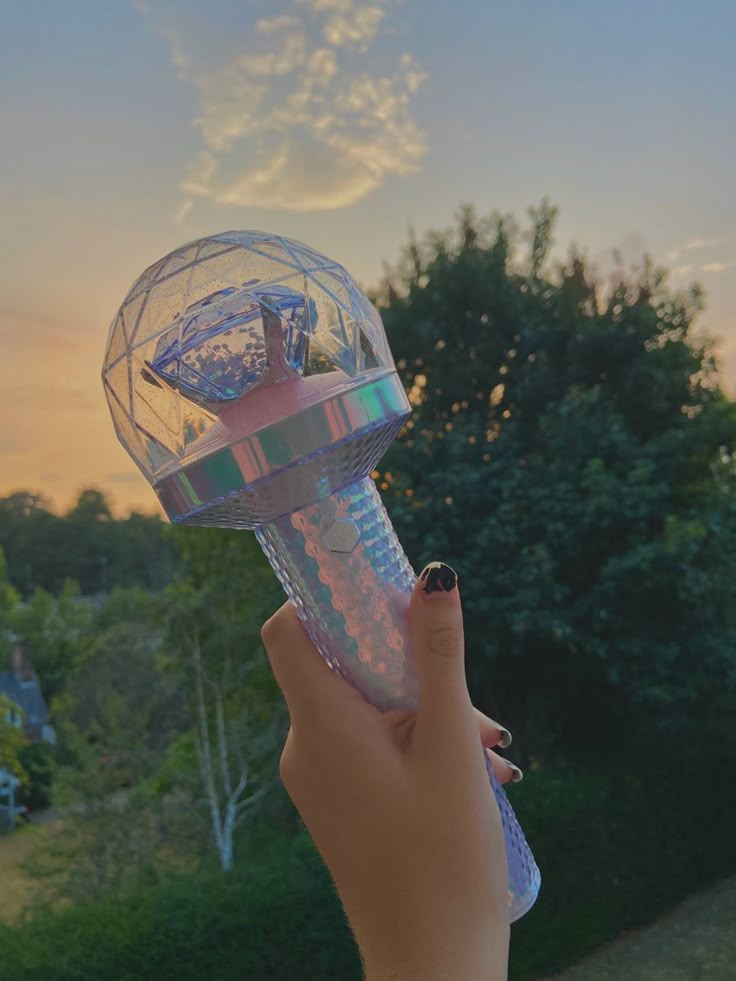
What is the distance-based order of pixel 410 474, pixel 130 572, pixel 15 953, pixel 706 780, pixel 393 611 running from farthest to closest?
pixel 130 572
pixel 706 780
pixel 410 474
pixel 15 953
pixel 393 611

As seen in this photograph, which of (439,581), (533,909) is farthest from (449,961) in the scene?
(533,909)

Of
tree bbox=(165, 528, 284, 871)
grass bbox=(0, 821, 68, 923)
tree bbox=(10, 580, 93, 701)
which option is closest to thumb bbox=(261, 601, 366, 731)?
tree bbox=(165, 528, 284, 871)

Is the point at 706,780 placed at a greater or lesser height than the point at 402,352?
lesser

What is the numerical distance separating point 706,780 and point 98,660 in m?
17.8

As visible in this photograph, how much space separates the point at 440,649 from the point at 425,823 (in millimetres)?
268

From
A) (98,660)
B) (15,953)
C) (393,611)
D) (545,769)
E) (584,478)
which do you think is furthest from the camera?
(98,660)

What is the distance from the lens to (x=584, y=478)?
25.7ft

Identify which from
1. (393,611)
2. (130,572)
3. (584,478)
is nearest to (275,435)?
(393,611)

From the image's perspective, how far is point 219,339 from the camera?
1396 mm

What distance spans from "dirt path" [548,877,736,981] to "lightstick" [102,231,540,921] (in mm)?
8197

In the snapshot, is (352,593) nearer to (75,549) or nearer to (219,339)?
(219,339)

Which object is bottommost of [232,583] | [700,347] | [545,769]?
[545,769]

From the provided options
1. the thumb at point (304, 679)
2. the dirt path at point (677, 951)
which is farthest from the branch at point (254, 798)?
the thumb at point (304, 679)

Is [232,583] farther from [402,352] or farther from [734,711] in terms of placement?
[734,711]
